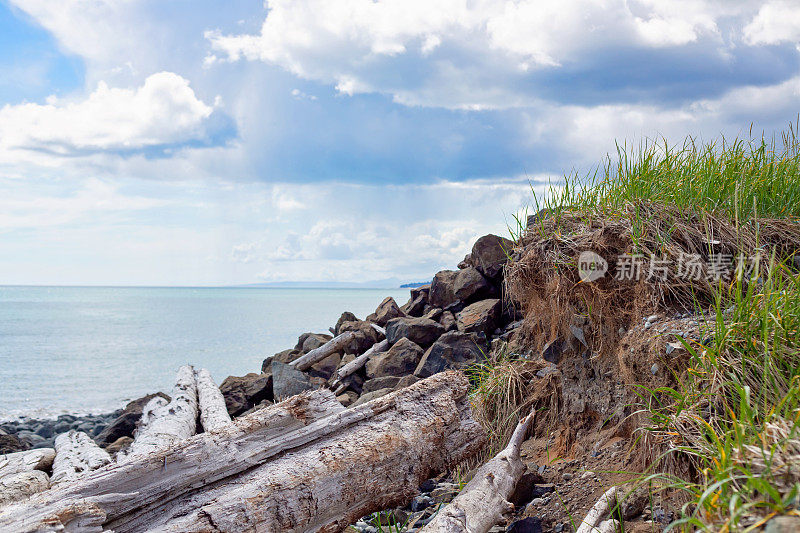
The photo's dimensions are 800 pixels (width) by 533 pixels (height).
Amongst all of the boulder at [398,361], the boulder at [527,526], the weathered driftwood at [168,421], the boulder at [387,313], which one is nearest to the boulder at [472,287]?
the boulder at [398,361]

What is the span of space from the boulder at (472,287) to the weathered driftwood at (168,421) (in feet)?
16.1

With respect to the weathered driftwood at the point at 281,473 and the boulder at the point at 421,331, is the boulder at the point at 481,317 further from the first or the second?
the weathered driftwood at the point at 281,473

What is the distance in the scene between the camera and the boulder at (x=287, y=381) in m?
9.29

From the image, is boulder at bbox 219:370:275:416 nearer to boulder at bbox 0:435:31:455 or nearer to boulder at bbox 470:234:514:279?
boulder at bbox 0:435:31:455

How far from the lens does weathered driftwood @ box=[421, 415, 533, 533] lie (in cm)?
338

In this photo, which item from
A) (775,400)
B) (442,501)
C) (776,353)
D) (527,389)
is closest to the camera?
(775,400)

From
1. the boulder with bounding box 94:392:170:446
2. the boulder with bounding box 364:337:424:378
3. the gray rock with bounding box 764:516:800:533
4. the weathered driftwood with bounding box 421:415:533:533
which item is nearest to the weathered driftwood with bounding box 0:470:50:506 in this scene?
the boulder with bounding box 94:392:170:446

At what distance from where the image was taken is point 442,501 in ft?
15.4

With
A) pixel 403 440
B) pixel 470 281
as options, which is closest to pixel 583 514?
pixel 403 440

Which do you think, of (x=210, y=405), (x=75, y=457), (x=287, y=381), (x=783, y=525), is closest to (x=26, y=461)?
(x=75, y=457)

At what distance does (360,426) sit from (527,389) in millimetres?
2292

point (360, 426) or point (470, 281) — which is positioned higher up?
point (470, 281)

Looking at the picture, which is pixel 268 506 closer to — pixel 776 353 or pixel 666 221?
pixel 776 353

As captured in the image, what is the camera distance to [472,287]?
352 inches
